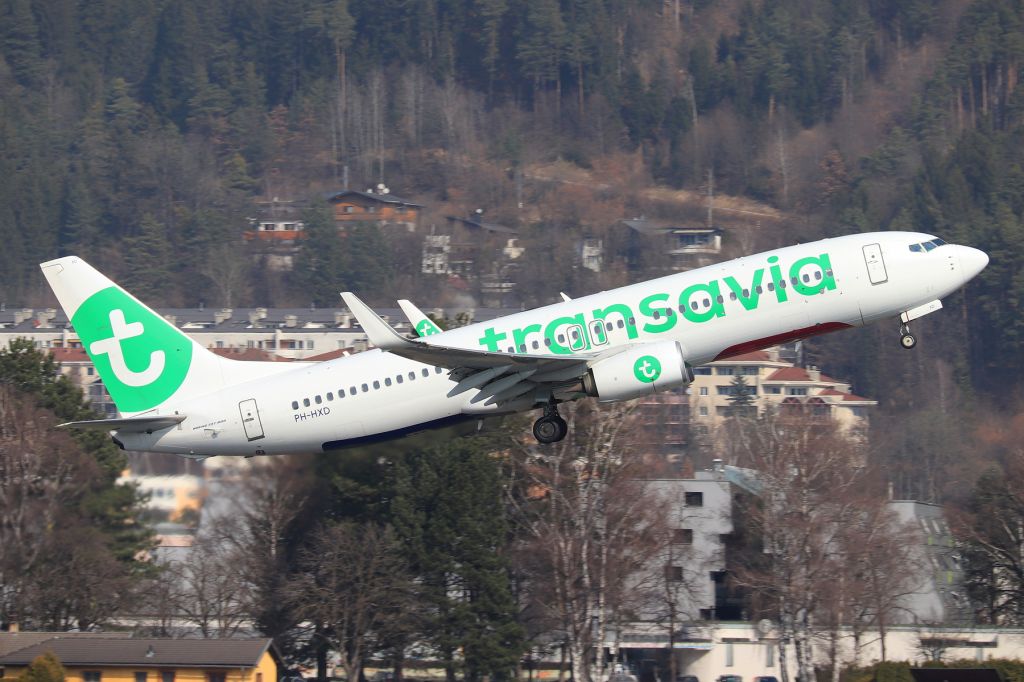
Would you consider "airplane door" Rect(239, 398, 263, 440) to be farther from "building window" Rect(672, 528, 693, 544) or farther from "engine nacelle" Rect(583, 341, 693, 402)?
"building window" Rect(672, 528, 693, 544)

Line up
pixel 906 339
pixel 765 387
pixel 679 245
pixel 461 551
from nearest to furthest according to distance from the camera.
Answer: pixel 906 339 → pixel 461 551 → pixel 765 387 → pixel 679 245

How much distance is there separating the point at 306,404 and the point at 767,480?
110 feet

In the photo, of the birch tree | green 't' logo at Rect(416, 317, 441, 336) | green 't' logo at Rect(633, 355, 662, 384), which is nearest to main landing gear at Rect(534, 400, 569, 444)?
green 't' logo at Rect(633, 355, 662, 384)

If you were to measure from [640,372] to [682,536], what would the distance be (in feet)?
120

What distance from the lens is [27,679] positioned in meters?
52.7

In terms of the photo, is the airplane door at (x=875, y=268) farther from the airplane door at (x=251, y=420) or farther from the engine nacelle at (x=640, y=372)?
the airplane door at (x=251, y=420)

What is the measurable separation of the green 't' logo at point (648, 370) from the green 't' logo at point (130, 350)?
13001mm

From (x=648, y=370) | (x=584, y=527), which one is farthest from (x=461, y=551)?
(x=648, y=370)

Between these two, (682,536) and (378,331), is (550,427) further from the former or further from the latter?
(682,536)

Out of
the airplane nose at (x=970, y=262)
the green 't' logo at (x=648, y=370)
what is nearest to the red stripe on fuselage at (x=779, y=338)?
the green 't' logo at (x=648, y=370)

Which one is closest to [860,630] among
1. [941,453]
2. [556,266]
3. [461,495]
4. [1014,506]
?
[1014,506]

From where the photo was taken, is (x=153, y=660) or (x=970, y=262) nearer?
(x=970, y=262)

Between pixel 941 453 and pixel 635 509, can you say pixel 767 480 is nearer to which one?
pixel 635 509

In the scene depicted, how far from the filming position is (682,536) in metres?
78.9
